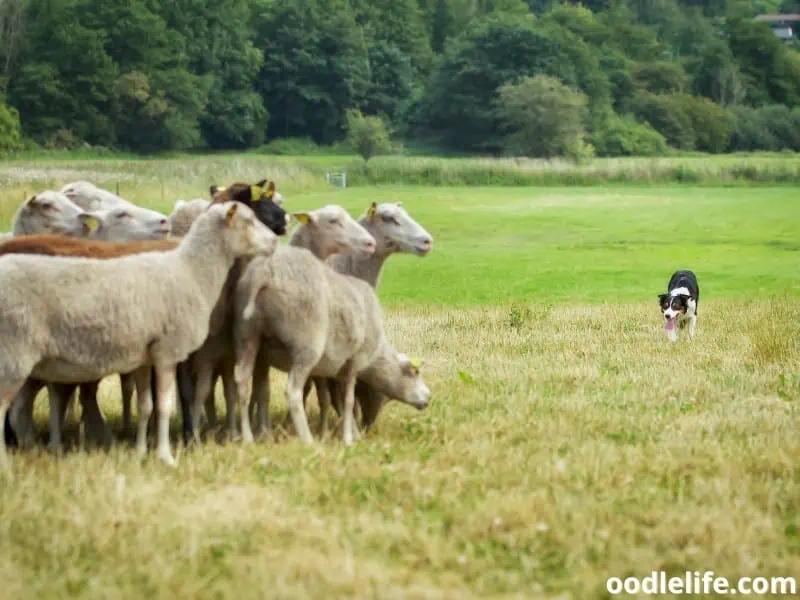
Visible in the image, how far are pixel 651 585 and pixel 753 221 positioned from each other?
3363 centimetres

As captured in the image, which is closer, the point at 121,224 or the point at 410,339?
the point at 121,224

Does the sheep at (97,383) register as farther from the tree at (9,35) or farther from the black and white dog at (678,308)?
the tree at (9,35)

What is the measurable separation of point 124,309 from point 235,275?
122cm

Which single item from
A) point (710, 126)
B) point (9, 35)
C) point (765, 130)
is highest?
point (9, 35)

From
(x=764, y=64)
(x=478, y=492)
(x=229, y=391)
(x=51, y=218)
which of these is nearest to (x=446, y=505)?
(x=478, y=492)

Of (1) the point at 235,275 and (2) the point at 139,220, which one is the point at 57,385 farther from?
(2) the point at 139,220

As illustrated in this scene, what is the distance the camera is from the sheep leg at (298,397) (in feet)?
28.1

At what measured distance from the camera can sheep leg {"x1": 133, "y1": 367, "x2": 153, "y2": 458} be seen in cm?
825

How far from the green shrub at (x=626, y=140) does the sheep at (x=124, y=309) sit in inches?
2637

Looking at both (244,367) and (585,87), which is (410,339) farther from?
(585,87)

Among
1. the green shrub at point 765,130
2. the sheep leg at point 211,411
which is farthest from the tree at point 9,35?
the sheep leg at point 211,411

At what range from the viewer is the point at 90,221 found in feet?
32.7

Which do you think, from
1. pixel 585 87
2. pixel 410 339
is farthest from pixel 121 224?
pixel 585 87

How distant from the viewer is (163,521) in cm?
667
